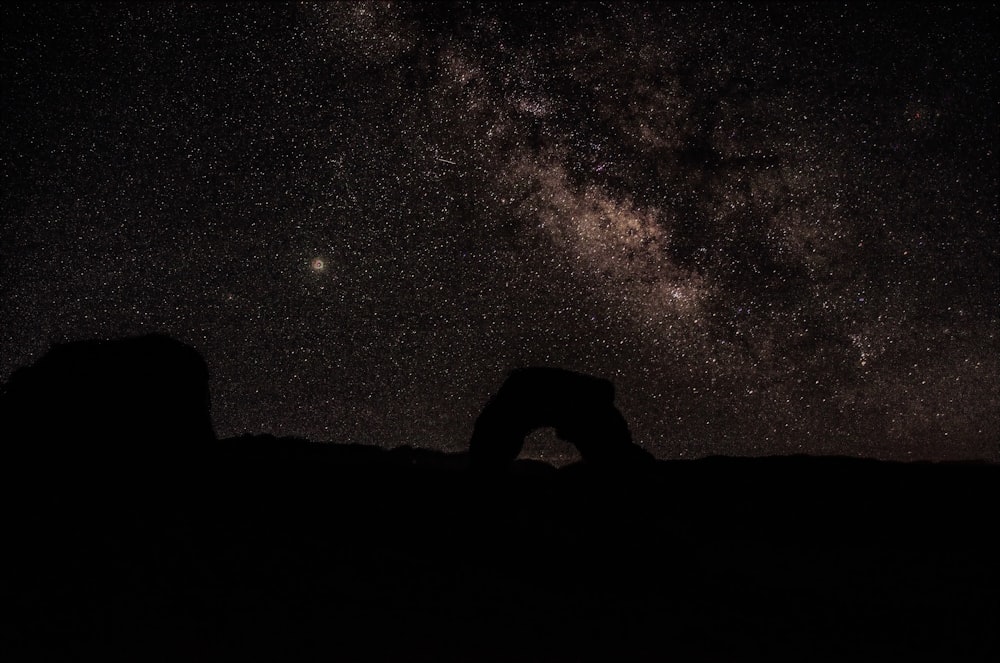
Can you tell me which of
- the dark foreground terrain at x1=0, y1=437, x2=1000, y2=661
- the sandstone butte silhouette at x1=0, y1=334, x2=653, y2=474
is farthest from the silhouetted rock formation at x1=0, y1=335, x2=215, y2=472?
the dark foreground terrain at x1=0, y1=437, x2=1000, y2=661

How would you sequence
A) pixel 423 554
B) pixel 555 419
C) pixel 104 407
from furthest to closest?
pixel 104 407 < pixel 555 419 < pixel 423 554

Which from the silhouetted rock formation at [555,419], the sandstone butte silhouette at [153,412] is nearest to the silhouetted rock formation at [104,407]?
the sandstone butte silhouette at [153,412]

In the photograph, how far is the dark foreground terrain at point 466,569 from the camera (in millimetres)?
8031

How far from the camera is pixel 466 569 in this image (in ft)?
42.0

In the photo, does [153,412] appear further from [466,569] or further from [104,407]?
[466,569]

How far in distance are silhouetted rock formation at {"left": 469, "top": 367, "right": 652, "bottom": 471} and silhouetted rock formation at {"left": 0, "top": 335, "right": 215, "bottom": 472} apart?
358 inches

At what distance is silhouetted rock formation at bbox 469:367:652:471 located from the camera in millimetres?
15477

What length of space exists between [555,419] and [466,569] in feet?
15.0

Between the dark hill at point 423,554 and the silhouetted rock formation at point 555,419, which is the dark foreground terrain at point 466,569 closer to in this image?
the dark hill at point 423,554

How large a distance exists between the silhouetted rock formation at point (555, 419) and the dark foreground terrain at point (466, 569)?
0.53 metres

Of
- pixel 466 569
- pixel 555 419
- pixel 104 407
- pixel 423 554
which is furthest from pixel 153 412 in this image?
pixel 555 419

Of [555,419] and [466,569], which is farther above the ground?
[555,419]

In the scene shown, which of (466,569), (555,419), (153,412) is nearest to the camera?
(466,569)

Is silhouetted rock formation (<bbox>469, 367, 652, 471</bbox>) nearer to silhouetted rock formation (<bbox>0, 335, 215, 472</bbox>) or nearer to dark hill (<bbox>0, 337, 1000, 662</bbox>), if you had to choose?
dark hill (<bbox>0, 337, 1000, 662</bbox>)
